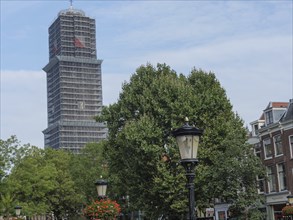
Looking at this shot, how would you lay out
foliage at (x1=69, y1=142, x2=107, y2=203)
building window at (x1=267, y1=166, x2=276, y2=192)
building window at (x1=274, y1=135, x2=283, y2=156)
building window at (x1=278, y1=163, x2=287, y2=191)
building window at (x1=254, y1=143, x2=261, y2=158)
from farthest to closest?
foliage at (x1=69, y1=142, x2=107, y2=203) → building window at (x1=254, y1=143, x2=261, y2=158) → building window at (x1=267, y1=166, x2=276, y2=192) → building window at (x1=274, y1=135, x2=283, y2=156) → building window at (x1=278, y1=163, x2=287, y2=191)

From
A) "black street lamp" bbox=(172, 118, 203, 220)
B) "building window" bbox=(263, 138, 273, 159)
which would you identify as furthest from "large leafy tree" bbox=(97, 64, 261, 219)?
"black street lamp" bbox=(172, 118, 203, 220)

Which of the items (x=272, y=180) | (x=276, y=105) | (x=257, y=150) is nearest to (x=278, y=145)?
(x=272, y=180)

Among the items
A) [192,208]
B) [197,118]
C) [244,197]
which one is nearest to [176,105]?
[197,118]

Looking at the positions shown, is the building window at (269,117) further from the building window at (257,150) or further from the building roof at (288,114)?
the building window at (257,150)

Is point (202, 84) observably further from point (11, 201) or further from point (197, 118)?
point (11, 201)

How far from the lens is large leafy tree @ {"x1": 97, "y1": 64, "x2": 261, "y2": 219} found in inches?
1843

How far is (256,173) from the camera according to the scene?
46.5m

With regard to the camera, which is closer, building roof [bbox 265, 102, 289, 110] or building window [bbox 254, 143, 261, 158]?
building roof [bbox 265, 102, 289, 110]

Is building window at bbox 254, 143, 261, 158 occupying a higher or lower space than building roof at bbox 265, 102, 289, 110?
lower

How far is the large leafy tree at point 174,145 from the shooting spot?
4681 cm

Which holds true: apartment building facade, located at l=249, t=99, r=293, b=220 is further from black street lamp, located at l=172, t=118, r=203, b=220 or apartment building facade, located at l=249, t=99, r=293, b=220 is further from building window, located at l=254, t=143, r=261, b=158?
black street lamp, located at l=172, t=118, r=203, b=220

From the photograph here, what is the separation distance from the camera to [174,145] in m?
48.5

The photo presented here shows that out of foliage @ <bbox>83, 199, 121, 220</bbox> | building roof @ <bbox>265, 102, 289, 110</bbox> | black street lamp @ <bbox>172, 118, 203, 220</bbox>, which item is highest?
building roof @ <bbox>265, 102, 289, 110</bbox>

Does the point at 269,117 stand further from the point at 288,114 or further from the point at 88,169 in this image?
the point at 88,169
